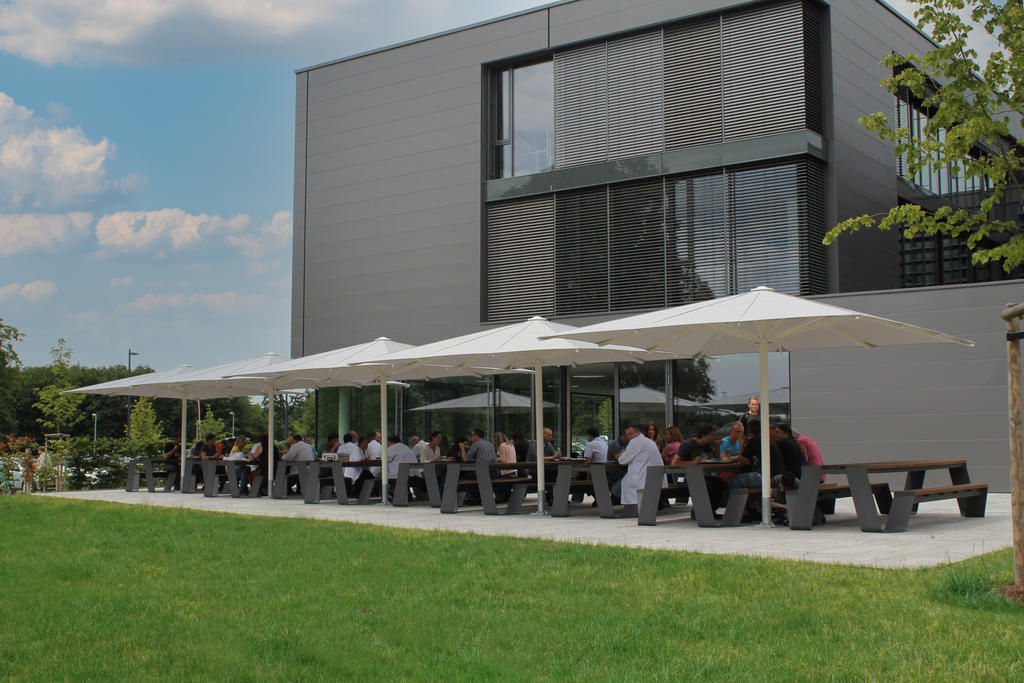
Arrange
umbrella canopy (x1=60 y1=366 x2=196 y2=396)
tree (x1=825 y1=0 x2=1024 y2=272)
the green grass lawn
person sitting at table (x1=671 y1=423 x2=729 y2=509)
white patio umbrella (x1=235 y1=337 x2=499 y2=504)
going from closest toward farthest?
the green grass lawn, tree (x1=825 y1=0 x2=1024 y2=272), person sitting at table (x1=671 y1=423 x2=729 y2=509), white patio umbrella (x1=235 y1=337 x2=499 y2=504), umbrella canopy (x1=60 y1=366 x2=196 y2=396)

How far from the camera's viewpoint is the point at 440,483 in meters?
16.1

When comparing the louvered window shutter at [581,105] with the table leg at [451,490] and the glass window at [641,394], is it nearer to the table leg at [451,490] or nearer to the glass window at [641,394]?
the glass window at [641,394]

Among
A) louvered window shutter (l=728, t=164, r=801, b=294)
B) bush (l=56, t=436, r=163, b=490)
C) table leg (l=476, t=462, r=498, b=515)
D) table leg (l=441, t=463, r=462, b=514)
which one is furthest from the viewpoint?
bush (l=56, t=436, r=163, b=490)

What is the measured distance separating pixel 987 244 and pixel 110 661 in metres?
25.4

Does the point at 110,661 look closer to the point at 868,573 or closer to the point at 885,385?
the point at 868,573

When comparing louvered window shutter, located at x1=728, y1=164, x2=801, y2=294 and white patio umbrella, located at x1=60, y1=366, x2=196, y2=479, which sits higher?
louvered window shutter, located at x1=728, y1=164, x2=801, y2=294

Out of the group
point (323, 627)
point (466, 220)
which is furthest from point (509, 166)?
point (323, 627)

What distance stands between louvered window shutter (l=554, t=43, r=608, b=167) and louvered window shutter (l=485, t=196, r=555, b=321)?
128cm

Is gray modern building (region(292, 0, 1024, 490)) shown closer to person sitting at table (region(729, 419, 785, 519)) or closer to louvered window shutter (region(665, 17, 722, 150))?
louvered window shutter (region(665, 17, 722, 150))

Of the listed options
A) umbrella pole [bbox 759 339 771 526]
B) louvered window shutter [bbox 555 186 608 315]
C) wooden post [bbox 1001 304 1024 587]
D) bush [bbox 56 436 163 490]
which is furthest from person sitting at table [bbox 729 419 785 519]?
bush [bbox 56 436 163 490]

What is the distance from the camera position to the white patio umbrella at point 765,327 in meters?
10.6

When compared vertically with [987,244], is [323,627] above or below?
below

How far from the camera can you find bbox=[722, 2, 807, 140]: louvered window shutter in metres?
19.4

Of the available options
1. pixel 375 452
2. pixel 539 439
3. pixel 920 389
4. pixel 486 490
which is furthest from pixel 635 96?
pixel 486 490
